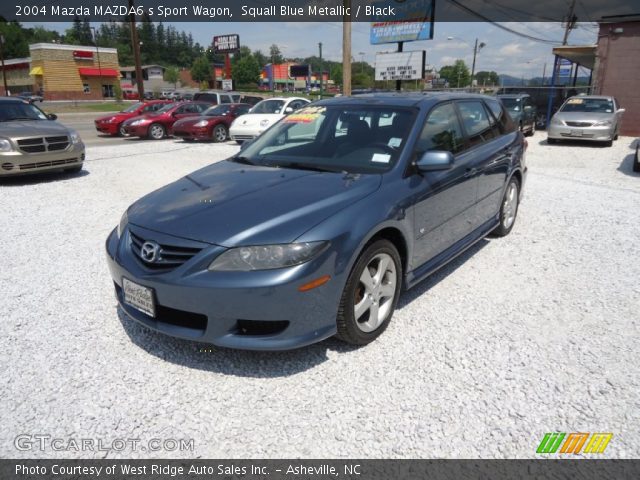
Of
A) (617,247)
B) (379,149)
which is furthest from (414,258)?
(617,247)

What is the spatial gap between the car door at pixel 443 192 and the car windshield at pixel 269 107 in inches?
471

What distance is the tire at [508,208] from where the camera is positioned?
5219 millimetres

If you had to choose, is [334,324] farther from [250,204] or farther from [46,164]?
[46,164]

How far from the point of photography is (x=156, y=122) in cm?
1720

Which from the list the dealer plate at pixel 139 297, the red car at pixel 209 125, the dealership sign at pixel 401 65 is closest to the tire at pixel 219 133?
the red car at pixel 209 125

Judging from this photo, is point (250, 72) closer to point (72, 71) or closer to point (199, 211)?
point (72, 71)

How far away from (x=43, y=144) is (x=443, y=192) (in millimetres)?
7864

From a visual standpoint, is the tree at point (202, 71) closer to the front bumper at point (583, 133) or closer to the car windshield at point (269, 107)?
the car windshield at point (269, 107)

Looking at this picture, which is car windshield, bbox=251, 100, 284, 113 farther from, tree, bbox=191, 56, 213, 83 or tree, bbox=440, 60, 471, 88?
tree, bbox=191, 56, 213, 83

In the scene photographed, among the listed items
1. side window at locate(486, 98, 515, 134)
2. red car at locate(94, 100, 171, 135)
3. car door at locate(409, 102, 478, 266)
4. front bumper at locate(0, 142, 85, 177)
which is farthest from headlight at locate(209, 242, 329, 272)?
red car at locate(94, 100, 171, 135)

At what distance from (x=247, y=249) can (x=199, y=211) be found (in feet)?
1.84

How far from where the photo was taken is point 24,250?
505 centimetres

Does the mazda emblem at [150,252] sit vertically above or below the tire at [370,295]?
above

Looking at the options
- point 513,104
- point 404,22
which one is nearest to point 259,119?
point 404,22
